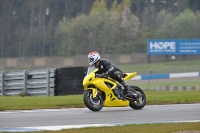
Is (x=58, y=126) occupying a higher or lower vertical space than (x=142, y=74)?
higher

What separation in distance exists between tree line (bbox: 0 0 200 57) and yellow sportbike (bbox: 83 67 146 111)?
41732mm

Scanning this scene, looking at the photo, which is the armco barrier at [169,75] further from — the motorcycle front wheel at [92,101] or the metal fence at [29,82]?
the motorcycle front wheel at [92,101]

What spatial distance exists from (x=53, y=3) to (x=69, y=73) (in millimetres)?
40902

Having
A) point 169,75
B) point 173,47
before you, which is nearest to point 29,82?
point 169,75

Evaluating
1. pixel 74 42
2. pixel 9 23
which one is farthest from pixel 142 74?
pixel 9 23

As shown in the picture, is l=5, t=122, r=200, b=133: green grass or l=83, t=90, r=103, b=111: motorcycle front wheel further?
l=83, t=90, r=103, b=111: motorcycle front wheel

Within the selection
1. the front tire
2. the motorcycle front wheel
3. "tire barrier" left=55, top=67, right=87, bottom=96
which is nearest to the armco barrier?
"tire barrier" left=55, top=67, right=87, bottom=96

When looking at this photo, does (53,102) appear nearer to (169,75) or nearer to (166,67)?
(169,75)

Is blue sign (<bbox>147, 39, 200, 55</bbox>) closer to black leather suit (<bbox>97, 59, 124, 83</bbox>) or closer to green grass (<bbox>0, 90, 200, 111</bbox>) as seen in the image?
green grass (<bbox>0, 90, 200, 111</bbox>)

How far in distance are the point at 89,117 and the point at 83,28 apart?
4660 cm

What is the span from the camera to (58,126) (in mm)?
11328

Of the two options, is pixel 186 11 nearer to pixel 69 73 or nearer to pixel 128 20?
A: pixel 128 20

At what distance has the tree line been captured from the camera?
5766 cm

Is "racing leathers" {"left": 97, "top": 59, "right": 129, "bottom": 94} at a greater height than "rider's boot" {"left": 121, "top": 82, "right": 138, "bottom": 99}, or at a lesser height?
greater
